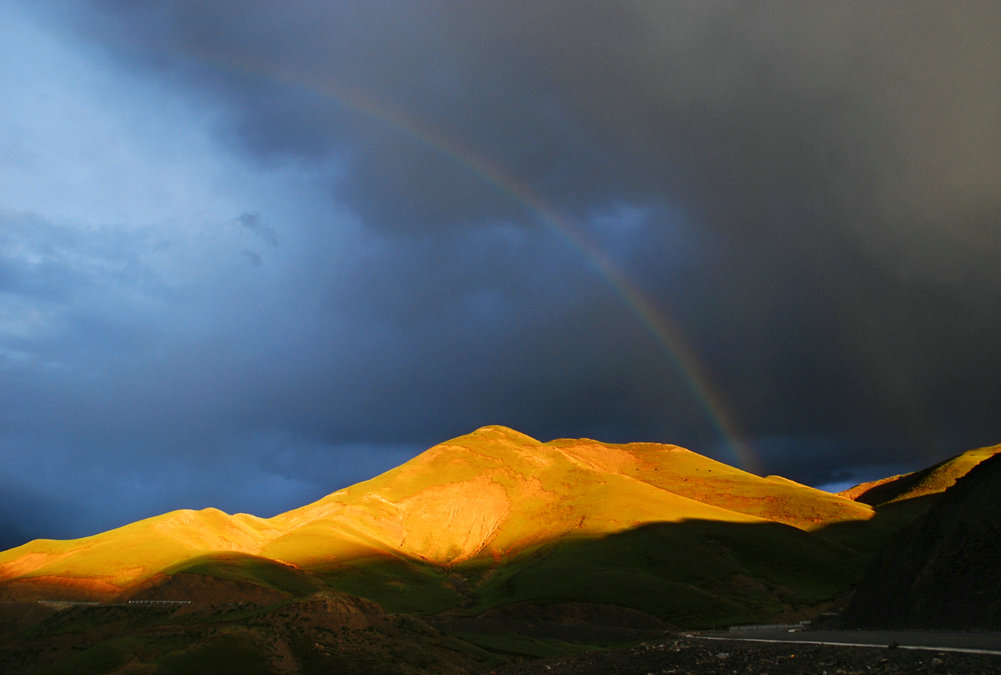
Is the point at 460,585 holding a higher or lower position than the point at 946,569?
lower

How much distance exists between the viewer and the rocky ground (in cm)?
2097

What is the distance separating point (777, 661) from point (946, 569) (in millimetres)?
15953

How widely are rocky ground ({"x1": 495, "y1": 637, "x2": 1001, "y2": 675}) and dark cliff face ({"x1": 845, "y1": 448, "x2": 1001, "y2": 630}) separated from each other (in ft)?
28.9

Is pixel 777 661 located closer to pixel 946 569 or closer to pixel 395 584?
pixel 946 569

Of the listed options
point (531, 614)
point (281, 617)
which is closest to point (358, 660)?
point (281, 617)

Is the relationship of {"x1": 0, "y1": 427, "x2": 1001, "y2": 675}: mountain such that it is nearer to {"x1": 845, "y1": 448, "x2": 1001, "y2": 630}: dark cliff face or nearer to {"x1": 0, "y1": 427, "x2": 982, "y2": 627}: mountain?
{"x1": 845, "y1": 448, "x2": 1001, "y2": 630}: dark cliff face

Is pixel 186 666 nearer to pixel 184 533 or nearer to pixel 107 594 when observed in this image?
pixel 107 594

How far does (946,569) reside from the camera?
38.2m

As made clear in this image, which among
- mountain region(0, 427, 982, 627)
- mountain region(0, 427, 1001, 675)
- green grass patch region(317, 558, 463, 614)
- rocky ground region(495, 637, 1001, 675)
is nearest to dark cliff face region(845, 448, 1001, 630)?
mountain region(0, 427, 1001, 675)

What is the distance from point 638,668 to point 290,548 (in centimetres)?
13891

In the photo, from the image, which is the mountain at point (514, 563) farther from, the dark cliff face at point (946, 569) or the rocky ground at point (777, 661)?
the rocky ground at point (777, 661)

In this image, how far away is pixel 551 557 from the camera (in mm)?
153125

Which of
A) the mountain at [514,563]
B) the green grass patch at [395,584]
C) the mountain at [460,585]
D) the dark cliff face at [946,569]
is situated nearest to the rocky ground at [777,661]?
the dark cliff face at [946,569]

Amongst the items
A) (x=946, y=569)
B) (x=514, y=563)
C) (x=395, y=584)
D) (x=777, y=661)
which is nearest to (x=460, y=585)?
(x=395, y=584)
